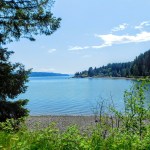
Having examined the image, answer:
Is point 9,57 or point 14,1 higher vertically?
point 14,1

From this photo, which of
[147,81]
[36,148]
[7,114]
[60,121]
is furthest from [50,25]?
[60,121]

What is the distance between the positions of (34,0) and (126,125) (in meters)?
9.74

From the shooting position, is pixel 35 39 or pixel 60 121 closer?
pixel 35 39

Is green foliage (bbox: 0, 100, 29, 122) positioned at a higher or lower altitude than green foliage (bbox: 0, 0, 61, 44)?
lower

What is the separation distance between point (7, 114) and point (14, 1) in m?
5.49

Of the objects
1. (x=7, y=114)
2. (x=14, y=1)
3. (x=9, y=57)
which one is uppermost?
(x=14, y=1)

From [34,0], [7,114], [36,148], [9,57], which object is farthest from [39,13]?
[36,148]

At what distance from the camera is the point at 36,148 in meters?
5.57

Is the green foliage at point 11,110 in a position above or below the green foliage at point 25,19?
below

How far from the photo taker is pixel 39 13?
52.4 feet

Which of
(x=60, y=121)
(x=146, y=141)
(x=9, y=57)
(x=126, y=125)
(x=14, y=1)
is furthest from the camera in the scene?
(x=60, y=121)

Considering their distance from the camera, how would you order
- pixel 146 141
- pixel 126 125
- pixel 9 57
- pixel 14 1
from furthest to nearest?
pixel 9 57 < pixel 14 1 < pixel 126 125 < pixel 146 141

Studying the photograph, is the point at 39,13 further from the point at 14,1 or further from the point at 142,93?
the point at 142,93

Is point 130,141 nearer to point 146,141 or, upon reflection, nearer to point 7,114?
point 146,141
